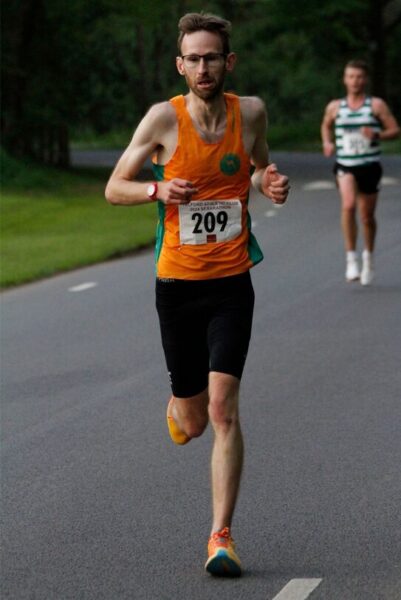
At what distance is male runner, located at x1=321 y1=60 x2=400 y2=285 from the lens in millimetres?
15836

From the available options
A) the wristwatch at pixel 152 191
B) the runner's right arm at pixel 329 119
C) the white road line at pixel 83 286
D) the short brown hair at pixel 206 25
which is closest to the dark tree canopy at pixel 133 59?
the white road line at pixel 83 286

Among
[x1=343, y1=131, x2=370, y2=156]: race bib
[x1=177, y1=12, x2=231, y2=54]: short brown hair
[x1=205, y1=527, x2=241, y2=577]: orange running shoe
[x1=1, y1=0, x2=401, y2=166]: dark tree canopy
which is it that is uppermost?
[x1=177, y1=12, x2=231, y2=54]: short brown hair

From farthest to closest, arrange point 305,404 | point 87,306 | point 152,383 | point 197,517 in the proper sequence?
point 87,306, point 152,383, point 305,404, point 197,517

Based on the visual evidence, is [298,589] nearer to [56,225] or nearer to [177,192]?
[177,192]

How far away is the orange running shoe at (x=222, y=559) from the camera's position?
20.7 ft

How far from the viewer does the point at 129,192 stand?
6789 millimetres

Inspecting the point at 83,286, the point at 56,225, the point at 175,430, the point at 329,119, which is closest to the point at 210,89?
the point at 175,430

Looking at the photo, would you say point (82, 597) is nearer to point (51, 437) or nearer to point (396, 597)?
point (396, 597)

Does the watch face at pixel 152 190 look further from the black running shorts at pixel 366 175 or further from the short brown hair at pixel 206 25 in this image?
the black running shorts at pixel 366 175

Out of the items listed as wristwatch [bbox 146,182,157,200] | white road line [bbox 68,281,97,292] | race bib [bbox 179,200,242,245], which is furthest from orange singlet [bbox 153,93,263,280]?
white road line [bbox 68,281,97,292]

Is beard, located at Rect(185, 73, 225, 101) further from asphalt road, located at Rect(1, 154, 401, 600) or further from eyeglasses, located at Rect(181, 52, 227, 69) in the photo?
asphalt road, located at Rect(1, 154, 401, 600)

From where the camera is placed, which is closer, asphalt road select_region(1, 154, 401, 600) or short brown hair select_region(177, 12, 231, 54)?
asphalt road select_region(1, 154, 401, 600)

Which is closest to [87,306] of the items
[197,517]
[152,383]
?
[152,383]

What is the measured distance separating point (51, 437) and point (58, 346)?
352 cm
